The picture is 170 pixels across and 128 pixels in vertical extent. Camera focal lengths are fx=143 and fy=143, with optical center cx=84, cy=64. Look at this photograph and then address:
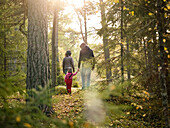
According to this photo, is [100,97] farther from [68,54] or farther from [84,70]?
[68,54]

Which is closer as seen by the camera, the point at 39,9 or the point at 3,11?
the point at 39,9

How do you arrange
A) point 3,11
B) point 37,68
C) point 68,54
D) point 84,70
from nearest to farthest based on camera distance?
point 37,68 → point 3,11 → point 84,70 → point 68,54

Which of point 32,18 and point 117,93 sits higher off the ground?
point 32,18

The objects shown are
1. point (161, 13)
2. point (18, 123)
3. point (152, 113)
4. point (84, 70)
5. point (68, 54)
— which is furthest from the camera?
point (68, 54)

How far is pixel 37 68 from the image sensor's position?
3.90 meters

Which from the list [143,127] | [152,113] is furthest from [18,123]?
[152,113]

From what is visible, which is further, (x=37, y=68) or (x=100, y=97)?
(x=37, y=68)

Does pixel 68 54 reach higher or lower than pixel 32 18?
lower

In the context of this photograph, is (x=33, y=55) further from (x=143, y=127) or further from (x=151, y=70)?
(x=143, y=127)

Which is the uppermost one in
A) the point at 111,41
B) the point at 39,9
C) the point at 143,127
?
the point at 39,9

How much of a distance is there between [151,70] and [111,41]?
6.66ft

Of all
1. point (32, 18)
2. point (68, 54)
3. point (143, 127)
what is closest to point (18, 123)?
point (32, 18)

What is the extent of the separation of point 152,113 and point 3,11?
7.28 meters

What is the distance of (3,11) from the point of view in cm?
637
